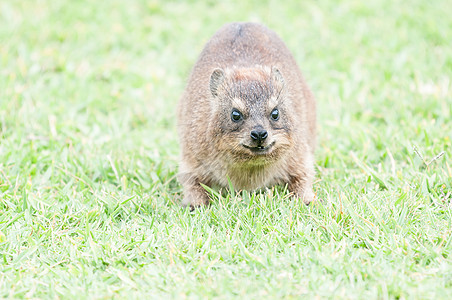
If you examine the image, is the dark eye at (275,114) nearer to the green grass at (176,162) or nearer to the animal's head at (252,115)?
the animal's head at (252,115)

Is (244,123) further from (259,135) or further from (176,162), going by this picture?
(176,162)

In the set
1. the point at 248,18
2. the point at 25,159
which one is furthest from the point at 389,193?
the point at 248,18

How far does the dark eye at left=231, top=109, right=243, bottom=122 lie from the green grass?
75 cm

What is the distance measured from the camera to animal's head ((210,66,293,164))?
5.57 metres

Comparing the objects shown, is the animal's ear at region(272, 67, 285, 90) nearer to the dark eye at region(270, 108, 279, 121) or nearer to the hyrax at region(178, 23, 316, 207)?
the hyrax at region(178, 23, 316, 207)

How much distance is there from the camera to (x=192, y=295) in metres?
4.35

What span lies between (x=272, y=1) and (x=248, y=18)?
84cm

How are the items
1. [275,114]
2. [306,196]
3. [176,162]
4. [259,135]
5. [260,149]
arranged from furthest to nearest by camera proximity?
[176,162], [306,196], [275,114], [260,149], [259,135]

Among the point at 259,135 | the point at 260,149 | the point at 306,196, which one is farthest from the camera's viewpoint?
the point at 306,196

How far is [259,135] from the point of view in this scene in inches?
214

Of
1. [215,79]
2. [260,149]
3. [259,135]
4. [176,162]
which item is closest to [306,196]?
[260,149]

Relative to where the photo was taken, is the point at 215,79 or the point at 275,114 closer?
the point at 275,114

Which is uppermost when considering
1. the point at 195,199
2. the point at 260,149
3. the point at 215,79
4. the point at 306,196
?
the point at 215,79

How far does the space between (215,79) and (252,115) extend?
2.21 feet
